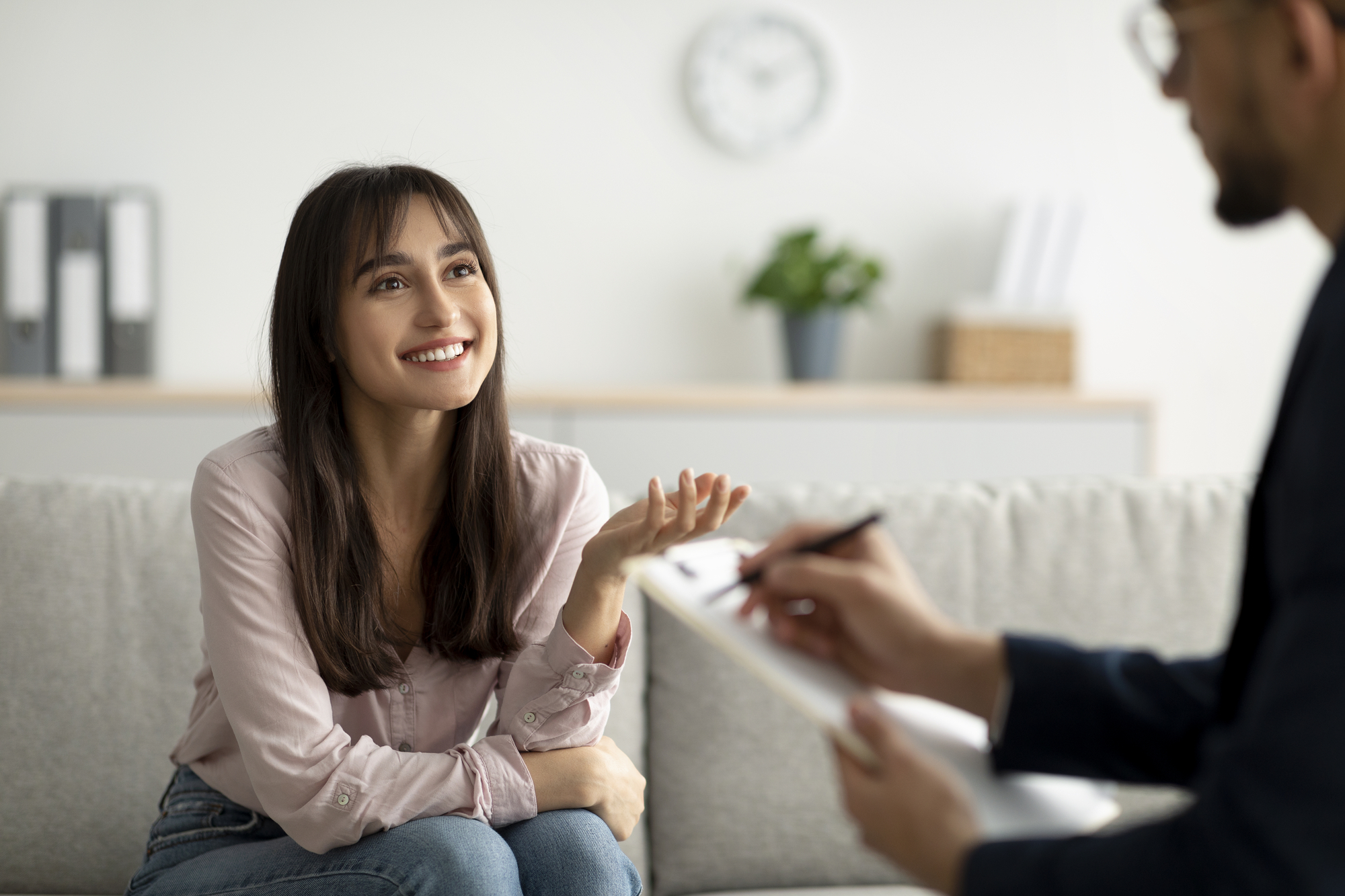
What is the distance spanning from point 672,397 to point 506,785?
1.80 meters

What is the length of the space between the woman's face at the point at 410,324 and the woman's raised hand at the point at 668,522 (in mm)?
271

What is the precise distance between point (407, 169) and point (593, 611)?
0.55m

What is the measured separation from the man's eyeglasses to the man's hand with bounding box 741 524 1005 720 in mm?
380

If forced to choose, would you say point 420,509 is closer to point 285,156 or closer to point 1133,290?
point 285,156

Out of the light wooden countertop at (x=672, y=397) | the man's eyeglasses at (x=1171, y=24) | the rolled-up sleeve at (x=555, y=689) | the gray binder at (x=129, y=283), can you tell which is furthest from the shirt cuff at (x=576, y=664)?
the gray binder at (x=129, y=283)

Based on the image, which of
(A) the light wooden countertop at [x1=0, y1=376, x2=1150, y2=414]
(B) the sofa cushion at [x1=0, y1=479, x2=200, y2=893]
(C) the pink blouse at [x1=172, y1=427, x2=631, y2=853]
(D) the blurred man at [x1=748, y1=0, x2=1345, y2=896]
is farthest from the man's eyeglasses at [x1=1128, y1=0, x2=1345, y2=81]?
(A) the light wooden countertop at [x1=0, y1=376, x2=1150, y2=414]

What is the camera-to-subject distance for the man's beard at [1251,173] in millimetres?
706

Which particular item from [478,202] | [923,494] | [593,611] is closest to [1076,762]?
[593,611]

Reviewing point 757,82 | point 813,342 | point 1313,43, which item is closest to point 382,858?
point 1313,43

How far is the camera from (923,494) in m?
1.77

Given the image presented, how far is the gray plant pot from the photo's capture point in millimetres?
3287

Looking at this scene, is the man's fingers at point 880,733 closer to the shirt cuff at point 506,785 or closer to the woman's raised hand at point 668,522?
the woman's raised hand at point 668,522

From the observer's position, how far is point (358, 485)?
4.45 feet

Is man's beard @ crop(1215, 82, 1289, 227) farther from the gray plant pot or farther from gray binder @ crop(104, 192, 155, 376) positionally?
gray binder @ crop(104, 192, 155, 376)
